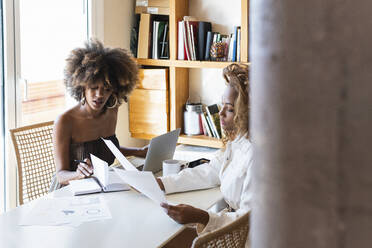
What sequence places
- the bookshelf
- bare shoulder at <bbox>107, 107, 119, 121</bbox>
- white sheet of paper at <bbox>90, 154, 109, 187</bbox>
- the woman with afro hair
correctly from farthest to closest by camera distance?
the bookshelf
bare shoulder at <bbox>107, 107, 119, 121</bbox>
the woman with afro hair
white sheet of paper at <bbox>90, 154, 109, 187</bbox>

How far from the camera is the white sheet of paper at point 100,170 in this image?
1991 millimetres

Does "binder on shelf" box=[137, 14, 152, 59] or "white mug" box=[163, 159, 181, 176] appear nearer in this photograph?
"white mug" box=[163, 159, 181, 176]

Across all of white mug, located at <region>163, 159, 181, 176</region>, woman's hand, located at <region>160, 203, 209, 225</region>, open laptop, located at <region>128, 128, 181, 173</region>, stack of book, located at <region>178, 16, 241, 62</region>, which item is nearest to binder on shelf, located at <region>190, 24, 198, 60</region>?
stack of book, located at <region>178, 16, 241, 62</region>

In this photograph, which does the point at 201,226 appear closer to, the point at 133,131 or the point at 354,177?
the point at 354,177

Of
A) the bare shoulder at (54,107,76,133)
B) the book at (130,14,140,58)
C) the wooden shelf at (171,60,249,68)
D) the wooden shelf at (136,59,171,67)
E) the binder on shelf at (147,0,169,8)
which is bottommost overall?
the bare shoulder at (54,107,76,133)

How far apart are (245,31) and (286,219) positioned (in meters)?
3.71

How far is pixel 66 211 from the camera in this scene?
1.83 meters

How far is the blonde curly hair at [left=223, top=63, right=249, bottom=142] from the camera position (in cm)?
199

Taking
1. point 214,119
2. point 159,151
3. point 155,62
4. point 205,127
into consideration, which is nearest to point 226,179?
point 159,151

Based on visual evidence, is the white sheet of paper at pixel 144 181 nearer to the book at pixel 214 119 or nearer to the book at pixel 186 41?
the book at pixel 214 119

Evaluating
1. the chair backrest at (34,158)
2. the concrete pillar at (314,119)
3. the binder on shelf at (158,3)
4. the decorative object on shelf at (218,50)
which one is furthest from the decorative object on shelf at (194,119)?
the concrete pillar at (314,119)

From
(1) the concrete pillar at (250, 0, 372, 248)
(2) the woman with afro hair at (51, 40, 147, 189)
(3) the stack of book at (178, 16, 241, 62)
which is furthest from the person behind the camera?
(3) the stack of book at (178, 16, 241, 62)

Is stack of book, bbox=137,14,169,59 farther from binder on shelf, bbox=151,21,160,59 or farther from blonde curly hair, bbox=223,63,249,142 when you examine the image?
blonde curly hair, bbox=223,63,249,142

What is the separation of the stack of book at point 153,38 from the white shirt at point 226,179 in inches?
79.7
